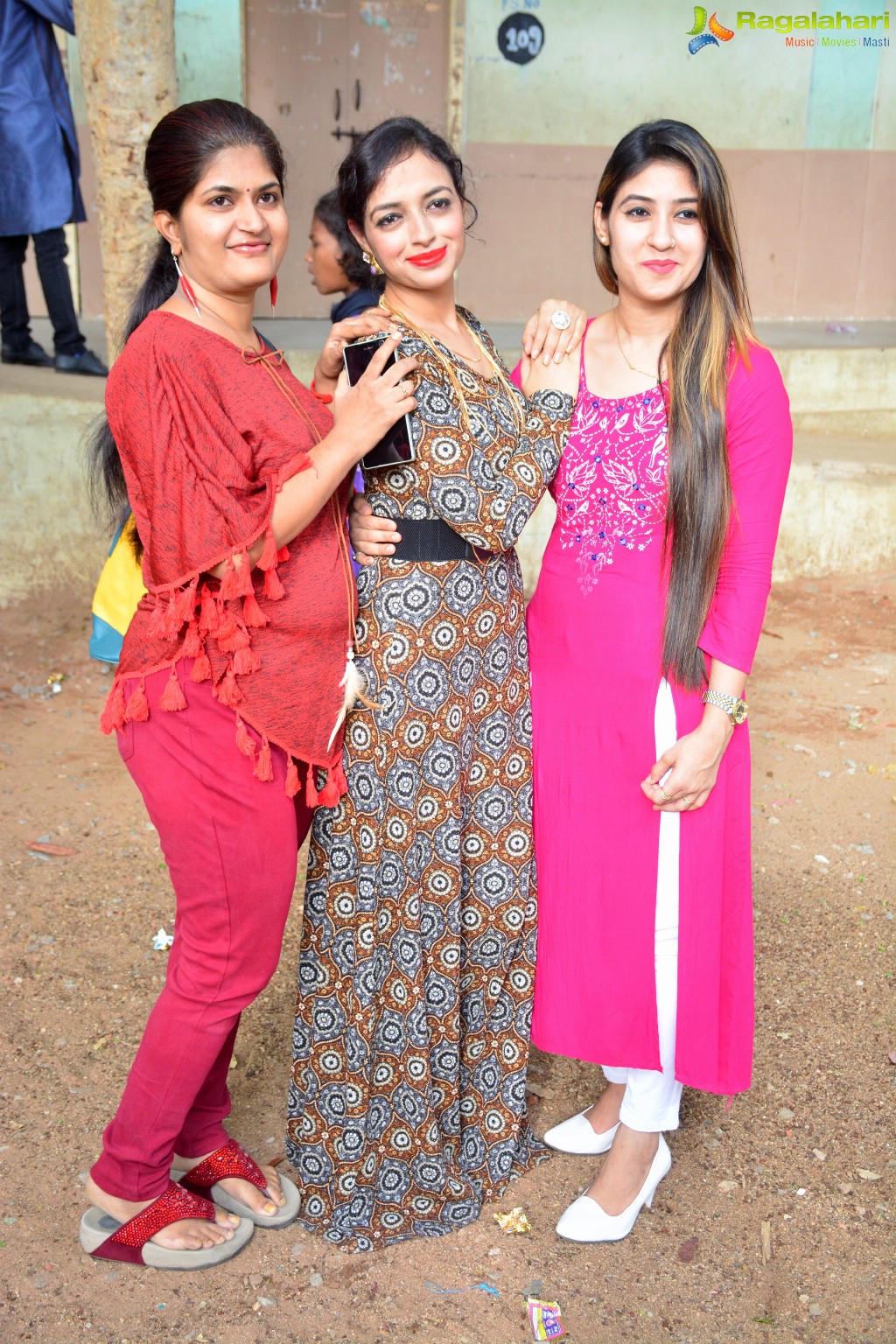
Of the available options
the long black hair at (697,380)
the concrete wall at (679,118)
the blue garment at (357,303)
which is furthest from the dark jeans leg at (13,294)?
the long black hair at (697,380)

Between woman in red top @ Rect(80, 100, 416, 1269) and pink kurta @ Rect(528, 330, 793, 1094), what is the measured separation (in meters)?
0.44

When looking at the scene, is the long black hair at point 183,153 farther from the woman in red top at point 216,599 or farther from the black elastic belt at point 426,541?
the black elastic belt at point 426,541

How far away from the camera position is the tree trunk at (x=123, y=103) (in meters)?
4.74

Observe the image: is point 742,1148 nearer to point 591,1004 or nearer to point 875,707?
point 591,1004

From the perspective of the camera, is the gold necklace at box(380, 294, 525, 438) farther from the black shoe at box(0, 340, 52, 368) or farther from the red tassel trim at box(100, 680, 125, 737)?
the black shoe at box(0, 340, 52, 368)

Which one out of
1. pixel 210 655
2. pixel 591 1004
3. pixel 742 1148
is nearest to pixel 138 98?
pixel 210 655

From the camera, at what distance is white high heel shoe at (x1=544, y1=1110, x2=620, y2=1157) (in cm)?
268

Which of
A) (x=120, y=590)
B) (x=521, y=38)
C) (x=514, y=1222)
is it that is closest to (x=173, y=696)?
(x=120, y=590)

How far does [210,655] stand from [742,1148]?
169 centimetres

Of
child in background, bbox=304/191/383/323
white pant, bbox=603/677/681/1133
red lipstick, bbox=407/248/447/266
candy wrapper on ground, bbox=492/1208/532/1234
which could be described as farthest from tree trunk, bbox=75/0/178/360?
candy wrapper on ground, bbox=492/1208/532/1234

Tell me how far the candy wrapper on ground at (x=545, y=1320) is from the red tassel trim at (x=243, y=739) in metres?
1.19

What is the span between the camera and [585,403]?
2266 mm

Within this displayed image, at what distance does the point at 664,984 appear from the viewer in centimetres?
236

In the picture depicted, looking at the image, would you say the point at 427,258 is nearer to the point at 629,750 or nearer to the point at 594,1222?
the point at 629,750
